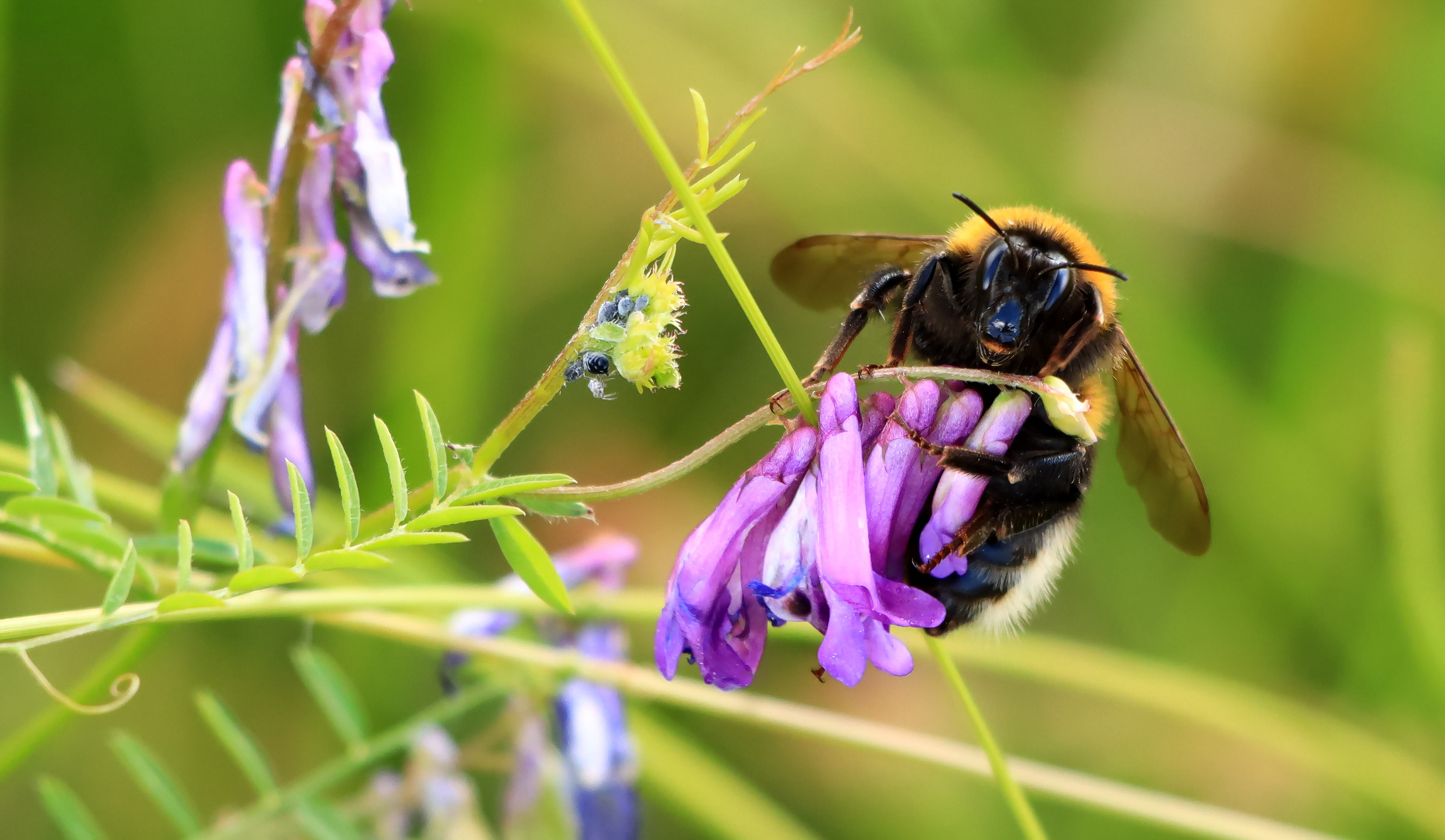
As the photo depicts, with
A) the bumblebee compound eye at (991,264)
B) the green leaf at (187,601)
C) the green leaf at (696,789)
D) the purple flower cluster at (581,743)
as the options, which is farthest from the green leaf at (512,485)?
the green leaf at (696,789)

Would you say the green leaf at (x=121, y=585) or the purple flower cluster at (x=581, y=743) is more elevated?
the green leaf at (x=121, y=585)

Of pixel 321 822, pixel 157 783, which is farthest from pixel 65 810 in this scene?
pixel 321 822

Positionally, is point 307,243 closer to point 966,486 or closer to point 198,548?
point 198,548

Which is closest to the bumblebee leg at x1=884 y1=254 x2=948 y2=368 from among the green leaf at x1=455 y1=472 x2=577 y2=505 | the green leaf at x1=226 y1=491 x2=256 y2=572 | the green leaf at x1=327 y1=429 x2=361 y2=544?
the green leaf at x1=455 y1=472 x2=577 y2=505

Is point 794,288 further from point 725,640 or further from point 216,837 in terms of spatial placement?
point 216,837

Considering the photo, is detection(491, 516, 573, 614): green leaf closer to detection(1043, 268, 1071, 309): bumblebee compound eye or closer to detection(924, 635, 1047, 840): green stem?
detection(924, 635, 1047, 840): green stem

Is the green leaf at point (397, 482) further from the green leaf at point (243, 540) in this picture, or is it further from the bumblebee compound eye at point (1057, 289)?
the bumblebee compound eye at point (1057, 289)
